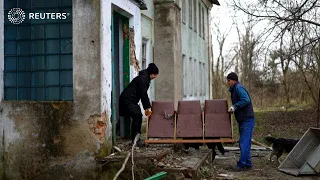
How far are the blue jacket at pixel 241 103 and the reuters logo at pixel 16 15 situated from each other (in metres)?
4.99

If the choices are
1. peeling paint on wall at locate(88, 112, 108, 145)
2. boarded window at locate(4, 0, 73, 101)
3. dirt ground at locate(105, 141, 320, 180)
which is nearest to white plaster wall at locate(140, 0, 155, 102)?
dirt ground at locate(105, 141, 320, 180)

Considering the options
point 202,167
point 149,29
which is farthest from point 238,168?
point 149,29

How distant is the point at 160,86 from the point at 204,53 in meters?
12.4

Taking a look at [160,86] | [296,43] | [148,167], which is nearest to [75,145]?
[148,167]

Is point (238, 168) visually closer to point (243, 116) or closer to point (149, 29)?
point (243, 116)

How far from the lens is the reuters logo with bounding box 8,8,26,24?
30.7ft

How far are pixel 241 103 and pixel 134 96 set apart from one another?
95.8 inches

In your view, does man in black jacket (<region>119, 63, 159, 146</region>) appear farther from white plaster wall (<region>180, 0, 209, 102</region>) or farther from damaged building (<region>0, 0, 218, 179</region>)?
white plaster wall (<region>180, 0, 209, 102</region>)

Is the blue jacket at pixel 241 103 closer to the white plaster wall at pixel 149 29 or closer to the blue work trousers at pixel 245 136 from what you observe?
the blue work trousers at pixel 245 136

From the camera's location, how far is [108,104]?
360 inches

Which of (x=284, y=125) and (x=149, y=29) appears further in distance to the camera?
(x=284, y=125)

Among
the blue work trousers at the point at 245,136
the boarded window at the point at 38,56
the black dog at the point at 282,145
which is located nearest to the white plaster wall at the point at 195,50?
the black dog at the point at 282,145

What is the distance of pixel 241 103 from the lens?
33.5 ft

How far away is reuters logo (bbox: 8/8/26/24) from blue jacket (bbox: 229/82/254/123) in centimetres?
499
